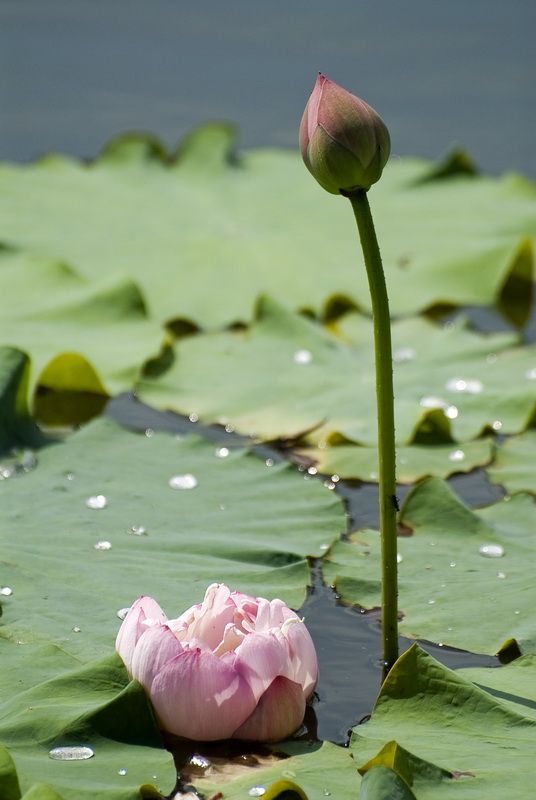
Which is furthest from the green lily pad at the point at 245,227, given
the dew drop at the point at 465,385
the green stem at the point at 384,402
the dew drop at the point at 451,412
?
the green stem at the point at 384,402

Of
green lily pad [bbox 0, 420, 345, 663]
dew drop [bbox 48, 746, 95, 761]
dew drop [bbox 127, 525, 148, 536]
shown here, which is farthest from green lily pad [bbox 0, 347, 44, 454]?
dew drop [bbox 48, 746, 95, 761]

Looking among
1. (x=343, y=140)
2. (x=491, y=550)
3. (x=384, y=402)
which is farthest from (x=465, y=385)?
(x=343, y=140)

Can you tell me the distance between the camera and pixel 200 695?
0.93 meters

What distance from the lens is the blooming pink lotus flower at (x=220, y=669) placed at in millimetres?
933

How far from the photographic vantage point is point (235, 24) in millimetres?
5496

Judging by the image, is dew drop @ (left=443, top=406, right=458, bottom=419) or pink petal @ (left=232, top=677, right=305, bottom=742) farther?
dew drop @ (left=443, top=406, right=458, bottom=419)

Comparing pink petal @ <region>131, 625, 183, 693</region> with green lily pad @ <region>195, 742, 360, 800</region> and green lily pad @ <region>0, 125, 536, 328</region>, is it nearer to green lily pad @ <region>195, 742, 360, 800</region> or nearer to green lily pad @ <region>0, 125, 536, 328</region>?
green lily pad @ <region>195, 742, 360, 800</region>

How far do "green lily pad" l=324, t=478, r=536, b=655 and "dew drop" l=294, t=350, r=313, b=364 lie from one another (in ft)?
2.41

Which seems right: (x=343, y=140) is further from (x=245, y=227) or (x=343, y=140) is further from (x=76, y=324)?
(x=245, y=227)

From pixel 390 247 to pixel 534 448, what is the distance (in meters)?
1.23

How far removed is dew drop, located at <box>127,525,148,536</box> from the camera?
4.60 feet

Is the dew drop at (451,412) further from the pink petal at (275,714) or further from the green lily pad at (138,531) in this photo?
the pink petal at (275,714)

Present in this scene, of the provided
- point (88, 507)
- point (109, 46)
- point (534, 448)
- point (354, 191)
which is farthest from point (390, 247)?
point (109, 46)

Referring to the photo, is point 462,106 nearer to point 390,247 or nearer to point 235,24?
point 235,24
